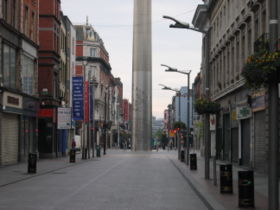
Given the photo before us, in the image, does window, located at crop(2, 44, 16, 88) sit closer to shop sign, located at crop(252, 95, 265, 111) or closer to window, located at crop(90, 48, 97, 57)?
shop sign, located at crop(252, 95, 265, 111)

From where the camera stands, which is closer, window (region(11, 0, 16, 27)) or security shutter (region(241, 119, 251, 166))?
security shutter (region(241, 119, 251, 166))

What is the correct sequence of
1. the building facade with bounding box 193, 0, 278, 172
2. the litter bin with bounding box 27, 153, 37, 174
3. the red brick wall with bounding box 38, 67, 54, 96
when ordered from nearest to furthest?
the litter bin with bounding box 27, 153, 37, 174
the building facade with bounding box 193, 0, 278, 172
the red brick wall with bounding box 38, 67, 54, 96

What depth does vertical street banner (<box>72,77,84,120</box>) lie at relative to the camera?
189ft

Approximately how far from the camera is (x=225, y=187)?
18406 mm

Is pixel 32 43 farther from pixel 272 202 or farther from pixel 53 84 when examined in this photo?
pixel 272 202

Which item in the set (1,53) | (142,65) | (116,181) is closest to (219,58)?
(1,53)

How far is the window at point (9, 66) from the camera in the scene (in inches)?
1468

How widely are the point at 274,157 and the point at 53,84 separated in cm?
4376

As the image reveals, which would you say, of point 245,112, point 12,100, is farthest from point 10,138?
point 245,112

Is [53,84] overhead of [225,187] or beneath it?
overhead

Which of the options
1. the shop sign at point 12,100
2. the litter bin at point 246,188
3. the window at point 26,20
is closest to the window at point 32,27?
the window at point 26,20

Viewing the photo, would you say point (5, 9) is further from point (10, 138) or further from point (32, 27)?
point (32, 27)

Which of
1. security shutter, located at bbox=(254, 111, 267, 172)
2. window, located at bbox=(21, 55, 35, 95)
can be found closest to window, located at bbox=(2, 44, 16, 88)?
window, located at bbox=(21, 55, 35, 95)

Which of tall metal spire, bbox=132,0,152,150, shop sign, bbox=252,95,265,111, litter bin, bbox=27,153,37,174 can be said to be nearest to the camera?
shop sign, bbox=252,95,265,111
